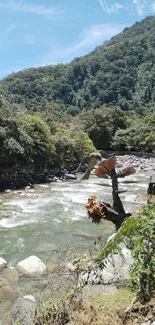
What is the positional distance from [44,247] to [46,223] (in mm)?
2471

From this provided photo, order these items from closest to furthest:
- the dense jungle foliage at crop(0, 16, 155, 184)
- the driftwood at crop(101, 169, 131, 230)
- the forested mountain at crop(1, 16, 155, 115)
→ the driftwood at crop(101, 169, 131, 230)
the dense jungle foliage at crop(0, 16, 155, 184)
the forested mountain at crop(1, 16, 155, 115)

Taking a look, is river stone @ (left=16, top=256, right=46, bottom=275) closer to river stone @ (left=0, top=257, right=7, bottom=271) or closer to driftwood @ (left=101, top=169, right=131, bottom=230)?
river stone @ (left=0, top=257, right=7, bottom=271)

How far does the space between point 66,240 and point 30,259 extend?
2253 millimetres

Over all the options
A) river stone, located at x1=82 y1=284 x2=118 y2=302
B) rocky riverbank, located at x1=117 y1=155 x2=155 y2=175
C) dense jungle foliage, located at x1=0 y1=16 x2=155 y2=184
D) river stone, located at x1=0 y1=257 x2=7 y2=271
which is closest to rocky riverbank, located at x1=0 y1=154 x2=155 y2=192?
dense jungle foliage, located at x1=0 y1=16 x2=155 y2=184

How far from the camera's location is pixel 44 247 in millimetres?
9500

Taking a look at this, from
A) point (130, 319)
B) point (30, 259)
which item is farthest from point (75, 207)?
point (130, 319)

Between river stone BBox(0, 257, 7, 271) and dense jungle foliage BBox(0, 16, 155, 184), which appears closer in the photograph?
river stone BBox(0, 257, 7, 271)

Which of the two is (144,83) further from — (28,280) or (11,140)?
(28,280)

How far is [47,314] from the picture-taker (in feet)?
11.6

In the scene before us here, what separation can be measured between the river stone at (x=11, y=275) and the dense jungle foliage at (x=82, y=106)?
13.1 m

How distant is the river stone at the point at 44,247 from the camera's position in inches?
365

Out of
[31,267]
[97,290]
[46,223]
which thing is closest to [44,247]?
[31,267]

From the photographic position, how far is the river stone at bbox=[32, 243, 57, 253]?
9.27m

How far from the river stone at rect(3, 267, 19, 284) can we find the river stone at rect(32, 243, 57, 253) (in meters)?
1.42
